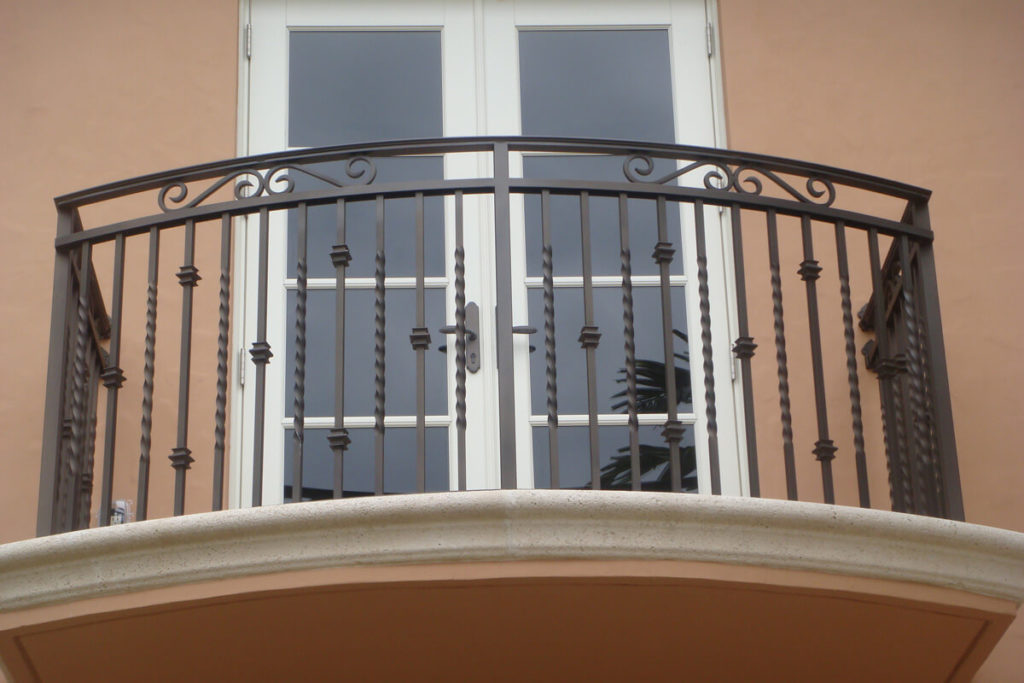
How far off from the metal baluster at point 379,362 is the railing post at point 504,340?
34cm

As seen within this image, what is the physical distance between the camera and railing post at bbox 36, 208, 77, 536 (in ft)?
14.1

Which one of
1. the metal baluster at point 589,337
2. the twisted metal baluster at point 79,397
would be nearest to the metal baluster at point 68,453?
the twisted metal baluster at point 79,397

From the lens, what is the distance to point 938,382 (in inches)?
176

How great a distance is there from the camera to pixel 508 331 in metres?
4.07

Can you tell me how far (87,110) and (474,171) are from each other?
1605mm

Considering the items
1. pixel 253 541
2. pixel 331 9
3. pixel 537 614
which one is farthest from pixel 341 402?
pixel 331 9

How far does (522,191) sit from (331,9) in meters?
2.21

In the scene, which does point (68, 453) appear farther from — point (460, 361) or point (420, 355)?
point (460, 361)

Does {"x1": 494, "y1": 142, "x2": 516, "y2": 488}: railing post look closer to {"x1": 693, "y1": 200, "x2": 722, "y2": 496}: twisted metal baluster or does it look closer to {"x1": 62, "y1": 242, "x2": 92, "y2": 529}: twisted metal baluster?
{"x1": 693, "y1": 200, "x2": 722, "y2": 496}: twisted metal baluster

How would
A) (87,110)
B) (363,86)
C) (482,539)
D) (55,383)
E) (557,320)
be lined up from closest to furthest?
(482,539) < (55,383) < (557,320) < (87,110) < (363,86)

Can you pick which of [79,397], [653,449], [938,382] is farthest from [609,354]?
[79,397]

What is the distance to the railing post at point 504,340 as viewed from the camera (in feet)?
13.1

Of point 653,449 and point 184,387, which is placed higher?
point 184,387

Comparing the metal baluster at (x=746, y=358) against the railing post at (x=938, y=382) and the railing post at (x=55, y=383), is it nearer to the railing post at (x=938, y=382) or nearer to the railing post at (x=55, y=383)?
the railing post at (x=938, y=382)
